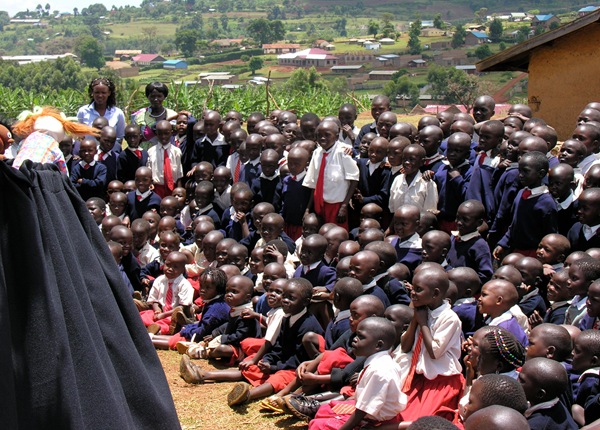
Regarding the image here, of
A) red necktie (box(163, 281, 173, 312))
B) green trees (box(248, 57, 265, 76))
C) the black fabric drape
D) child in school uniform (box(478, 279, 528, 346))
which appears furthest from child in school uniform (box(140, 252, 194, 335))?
green trees (box(248, 57, 265, 76))

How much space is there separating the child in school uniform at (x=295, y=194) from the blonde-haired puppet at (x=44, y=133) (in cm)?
463

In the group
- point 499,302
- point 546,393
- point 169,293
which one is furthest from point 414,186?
point 546,393

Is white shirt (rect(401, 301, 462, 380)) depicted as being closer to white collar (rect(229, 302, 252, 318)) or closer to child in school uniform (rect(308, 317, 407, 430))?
child in school uniform (rect(308, 317, 407, 430))

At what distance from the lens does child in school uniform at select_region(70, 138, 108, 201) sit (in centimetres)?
900

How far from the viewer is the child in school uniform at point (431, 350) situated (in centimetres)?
487

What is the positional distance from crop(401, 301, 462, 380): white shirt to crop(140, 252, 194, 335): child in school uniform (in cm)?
282

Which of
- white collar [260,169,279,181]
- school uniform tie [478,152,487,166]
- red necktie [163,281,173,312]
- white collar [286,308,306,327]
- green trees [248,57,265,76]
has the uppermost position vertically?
school uniform tie [478,152,487,166]

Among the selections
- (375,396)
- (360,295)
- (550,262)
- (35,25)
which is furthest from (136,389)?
(35,25)

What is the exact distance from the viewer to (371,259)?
228 inches

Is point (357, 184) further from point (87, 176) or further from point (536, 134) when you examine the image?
point (87, 176)

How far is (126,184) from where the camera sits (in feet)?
29.6

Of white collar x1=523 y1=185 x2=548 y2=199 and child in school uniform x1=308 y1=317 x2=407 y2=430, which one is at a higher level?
white collar x1=523 y1=185 x2=548 y2=199

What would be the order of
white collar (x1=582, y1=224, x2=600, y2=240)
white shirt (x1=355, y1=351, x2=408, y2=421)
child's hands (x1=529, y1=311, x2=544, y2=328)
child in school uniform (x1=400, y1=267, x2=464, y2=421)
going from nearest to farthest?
white shirt (x1=355, y1=351, x2=408, y2=421), child in school uniform (x1=400, y1=267, x2=464, y2=421), child's hands (x1=529, y1=311, x2=544, y2=328), white collar (x1=582, y1=224, x2=600, y2=240)

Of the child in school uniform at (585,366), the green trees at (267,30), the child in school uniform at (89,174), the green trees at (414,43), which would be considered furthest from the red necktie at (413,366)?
the green trees at (267,30)
